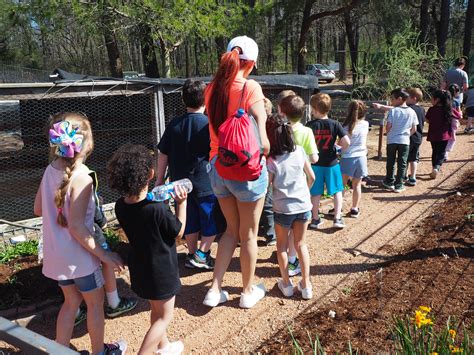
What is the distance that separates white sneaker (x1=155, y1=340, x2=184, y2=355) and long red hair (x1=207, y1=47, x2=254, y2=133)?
1548mm

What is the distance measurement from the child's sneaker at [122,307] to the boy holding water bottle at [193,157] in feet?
2.53

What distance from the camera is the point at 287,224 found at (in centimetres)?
353

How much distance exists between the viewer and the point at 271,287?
3857 millimetres

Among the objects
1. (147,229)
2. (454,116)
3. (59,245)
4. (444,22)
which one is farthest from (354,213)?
(444,22)

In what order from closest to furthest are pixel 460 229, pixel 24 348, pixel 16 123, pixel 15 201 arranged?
pixel 24 348 < pixel 460 229 < pixel 15 201 < pixel 16 123

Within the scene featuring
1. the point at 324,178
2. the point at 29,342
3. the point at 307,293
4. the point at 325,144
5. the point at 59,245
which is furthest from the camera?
the point at 324,178

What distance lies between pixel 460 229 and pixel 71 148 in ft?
13.9

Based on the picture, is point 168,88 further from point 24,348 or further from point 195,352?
point 24,348

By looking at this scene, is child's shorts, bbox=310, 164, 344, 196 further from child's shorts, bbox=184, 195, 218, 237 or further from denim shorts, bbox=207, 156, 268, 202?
denim shorts, bbox=207, 156, 268, 202

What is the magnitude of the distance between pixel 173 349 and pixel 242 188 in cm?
120

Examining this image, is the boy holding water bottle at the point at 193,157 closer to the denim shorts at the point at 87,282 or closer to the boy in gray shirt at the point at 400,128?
the denim shorts at the point at 87,282

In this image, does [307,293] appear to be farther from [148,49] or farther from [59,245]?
[148,49]

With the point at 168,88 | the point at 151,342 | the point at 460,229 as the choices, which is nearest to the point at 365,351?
the point at 151,342

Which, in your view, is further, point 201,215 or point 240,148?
point 201,215
